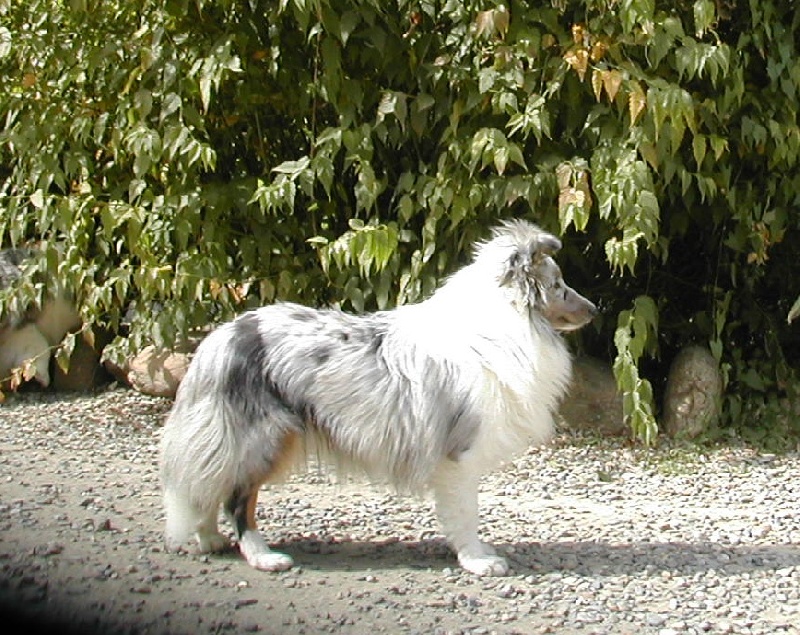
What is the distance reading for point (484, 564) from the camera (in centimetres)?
454

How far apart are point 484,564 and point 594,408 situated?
269 centimetres

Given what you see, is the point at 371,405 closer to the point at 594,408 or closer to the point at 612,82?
the point at 612,82

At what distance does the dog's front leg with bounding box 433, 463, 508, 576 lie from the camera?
4.56 metres

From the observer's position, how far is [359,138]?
20.9 feet

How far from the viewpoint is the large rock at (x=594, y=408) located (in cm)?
705

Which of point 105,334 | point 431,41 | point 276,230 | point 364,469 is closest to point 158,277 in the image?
Answer: point 276,230

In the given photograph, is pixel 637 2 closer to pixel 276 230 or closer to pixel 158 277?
pixel 276 230

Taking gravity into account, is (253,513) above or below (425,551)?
above

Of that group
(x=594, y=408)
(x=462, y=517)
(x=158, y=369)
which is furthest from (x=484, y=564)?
(x=158, y=369)

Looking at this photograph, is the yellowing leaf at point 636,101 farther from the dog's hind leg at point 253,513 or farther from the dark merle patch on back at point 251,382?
the dog's hind leg at point 253,513

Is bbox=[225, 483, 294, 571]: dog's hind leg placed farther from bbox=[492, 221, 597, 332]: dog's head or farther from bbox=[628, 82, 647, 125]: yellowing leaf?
bbox=[628, 82, 647, 125]: yellowing leaf

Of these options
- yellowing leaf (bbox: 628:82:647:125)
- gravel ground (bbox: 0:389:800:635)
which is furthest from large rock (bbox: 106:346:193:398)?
yellowing leaf (bbox: 628:82:647:125)

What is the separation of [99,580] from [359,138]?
3025 mm

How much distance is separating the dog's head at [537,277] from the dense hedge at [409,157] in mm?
1254
